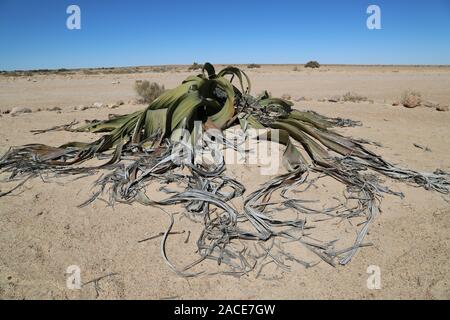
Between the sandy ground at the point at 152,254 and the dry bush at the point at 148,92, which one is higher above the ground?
the dry bush at the point at 148,92

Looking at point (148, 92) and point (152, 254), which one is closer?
point (152, 254)

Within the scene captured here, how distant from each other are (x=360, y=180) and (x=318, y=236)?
77cm

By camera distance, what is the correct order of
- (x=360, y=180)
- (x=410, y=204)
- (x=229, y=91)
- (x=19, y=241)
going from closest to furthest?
(x=19, y=241), (x=410, y=204), (x=360, y=180), (x=229, y=91)

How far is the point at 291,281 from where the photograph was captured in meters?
2.03

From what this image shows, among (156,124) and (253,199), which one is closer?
(253,199)

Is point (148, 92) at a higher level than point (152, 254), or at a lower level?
higher

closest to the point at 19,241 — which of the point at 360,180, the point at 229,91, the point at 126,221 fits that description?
the point at 126,221

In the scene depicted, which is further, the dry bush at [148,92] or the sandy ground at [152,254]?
the dry bush at [148,92]

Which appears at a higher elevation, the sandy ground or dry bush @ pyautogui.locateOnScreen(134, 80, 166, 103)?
dry bush @ pyautogui.locateOnScreen(134, 80, 166, 103)

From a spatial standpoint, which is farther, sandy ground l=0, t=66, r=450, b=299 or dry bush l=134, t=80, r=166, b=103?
dry bush l=134, t=80, r=166, b=103
